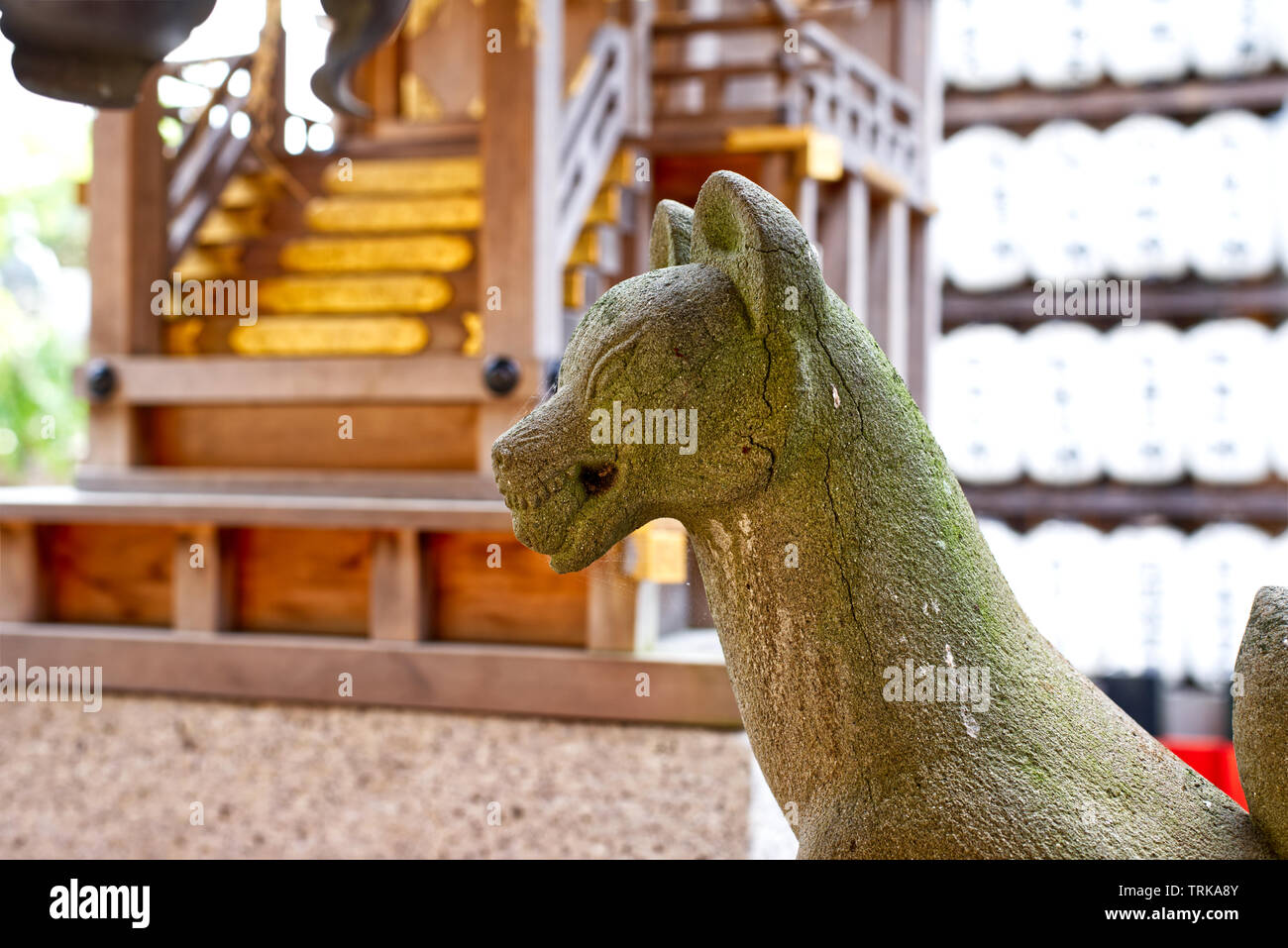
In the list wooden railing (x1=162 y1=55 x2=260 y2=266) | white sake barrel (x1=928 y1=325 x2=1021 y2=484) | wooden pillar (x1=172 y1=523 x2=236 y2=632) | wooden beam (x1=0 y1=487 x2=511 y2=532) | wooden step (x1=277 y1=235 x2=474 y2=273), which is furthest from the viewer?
white sake barrel (x1=928 y1=325 x2=1021 y2=484)

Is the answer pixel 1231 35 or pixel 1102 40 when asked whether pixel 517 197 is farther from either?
pixel 1231 35

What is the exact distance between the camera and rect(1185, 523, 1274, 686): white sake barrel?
21.8ft

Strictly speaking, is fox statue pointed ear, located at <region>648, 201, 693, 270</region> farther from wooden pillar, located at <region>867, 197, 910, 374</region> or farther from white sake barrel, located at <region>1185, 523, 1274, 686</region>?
white sake barrel, located at <region>1185, 523, 1274, 686</region>

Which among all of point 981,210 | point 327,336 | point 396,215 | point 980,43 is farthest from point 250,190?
point 980,43

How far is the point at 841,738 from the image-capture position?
113 centimetres

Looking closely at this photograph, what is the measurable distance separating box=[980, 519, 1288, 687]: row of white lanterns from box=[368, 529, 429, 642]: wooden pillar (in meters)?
4.65

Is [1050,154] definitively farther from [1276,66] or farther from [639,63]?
[639,63]

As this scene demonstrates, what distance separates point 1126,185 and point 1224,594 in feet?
8.50

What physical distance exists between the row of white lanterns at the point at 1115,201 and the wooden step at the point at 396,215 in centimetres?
345

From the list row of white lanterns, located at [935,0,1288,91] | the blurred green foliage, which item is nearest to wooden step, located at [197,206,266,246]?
row of white lanterns, located at [935,0,1288,91]

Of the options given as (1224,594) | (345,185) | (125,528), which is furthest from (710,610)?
(1224,594)

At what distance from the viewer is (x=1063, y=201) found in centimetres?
686

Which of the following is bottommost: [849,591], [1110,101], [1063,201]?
[849,591]

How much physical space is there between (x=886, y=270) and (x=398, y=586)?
10.1 feet
